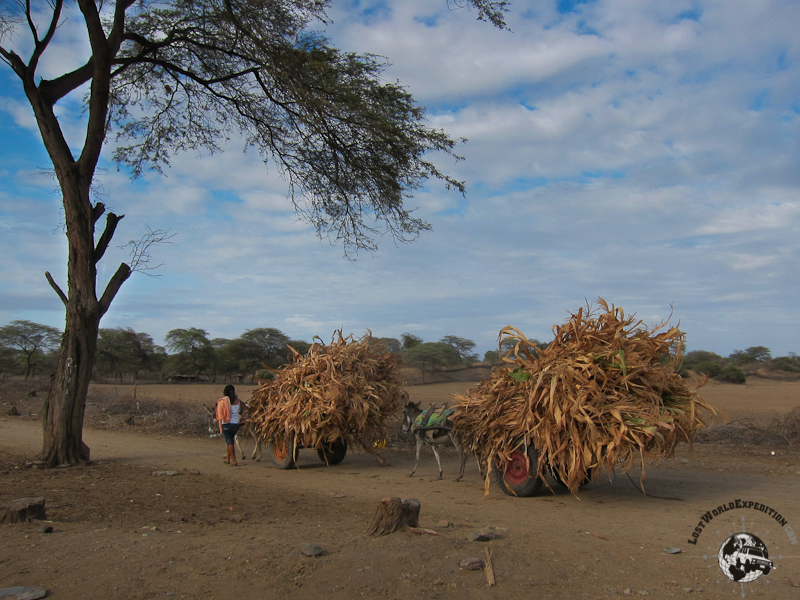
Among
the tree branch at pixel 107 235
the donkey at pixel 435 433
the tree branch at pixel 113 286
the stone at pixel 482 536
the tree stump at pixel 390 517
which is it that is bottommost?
the stone at pixel 482 536

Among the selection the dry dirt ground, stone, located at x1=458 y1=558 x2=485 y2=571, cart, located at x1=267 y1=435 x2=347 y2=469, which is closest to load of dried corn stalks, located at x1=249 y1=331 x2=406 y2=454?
cart, located at x1=267 y1=435 x2=347 y2=469

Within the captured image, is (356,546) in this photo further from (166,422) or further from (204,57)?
(166,422)

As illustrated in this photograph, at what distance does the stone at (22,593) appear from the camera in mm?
3785

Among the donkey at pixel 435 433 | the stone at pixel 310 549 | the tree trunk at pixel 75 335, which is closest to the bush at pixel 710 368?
the donkey at pixel 435 433

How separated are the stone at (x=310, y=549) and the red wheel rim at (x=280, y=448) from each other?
6.26 meters

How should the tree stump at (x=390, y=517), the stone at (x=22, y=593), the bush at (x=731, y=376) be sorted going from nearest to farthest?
the stone at (x=22, y=593) → the tree stump at (x=390, y=517) → the bush at (x=731, y=376)

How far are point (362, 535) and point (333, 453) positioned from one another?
247 inches

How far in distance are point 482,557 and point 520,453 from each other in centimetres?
321

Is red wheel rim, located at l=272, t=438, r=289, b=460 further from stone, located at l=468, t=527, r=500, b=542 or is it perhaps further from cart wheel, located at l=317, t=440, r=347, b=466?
stone, located at l=468, t=527, r=500, b=542

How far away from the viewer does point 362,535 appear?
5.36 meters

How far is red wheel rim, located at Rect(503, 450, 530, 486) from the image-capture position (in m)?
7.76

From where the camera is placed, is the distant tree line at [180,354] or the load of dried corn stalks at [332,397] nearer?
the load of dried corn stalks at [332,397]

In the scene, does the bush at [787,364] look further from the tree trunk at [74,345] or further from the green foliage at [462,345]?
the tree trunk at [74,345]

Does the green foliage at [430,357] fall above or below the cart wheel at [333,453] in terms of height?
above
